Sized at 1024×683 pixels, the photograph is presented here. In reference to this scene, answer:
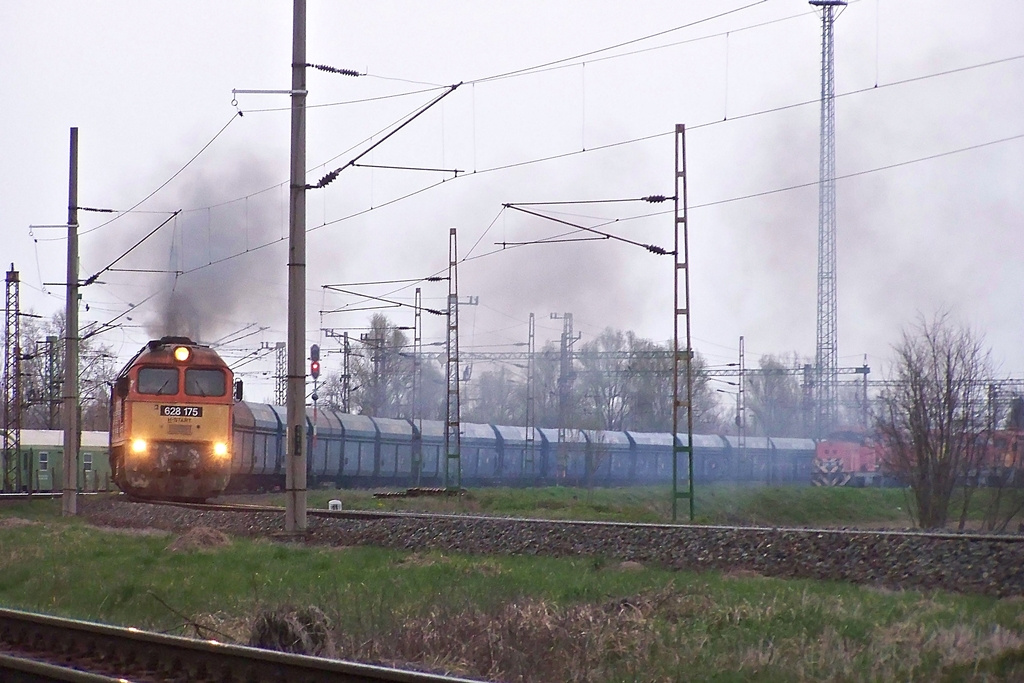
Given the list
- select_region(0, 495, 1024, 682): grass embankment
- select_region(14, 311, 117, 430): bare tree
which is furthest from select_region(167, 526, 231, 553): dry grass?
select_region(14, 311, 117, 430): bare tree

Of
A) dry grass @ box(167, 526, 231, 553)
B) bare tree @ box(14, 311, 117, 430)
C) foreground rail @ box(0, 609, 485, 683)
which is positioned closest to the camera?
foreground rail @ box(0, 609, 485, 683)

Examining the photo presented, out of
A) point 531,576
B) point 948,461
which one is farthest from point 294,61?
point 948,461

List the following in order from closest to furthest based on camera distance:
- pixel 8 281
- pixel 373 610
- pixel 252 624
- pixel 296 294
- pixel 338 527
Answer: pixel 252 624 → pixel 373 610 → pixel 296 294 → pixel 338 527 → pixel 8 281

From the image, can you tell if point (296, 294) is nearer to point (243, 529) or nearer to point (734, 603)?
point (243, 529)

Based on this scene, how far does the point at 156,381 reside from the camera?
2639 cm

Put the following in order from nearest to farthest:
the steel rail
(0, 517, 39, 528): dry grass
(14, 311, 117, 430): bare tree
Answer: the steel rail
(0, 517, 39, 528): dry grass
(14, 311, 117, 430): bare tree

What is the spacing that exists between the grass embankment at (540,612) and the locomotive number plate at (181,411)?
10193 millimetres

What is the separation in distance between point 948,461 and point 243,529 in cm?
2009

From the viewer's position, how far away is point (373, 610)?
399 inches

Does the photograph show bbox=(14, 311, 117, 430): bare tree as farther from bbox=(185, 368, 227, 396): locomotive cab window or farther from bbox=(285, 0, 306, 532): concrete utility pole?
bbox=(285, 0, 306, 532): concrete utility pole

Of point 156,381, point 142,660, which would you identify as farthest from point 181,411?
point 142,660

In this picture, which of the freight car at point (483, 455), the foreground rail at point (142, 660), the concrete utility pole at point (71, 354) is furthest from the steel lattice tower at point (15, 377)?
the foreground rail at point (142, 660)

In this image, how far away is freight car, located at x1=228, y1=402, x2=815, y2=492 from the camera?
3881cm

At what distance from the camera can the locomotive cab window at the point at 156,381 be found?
26.3 meters
